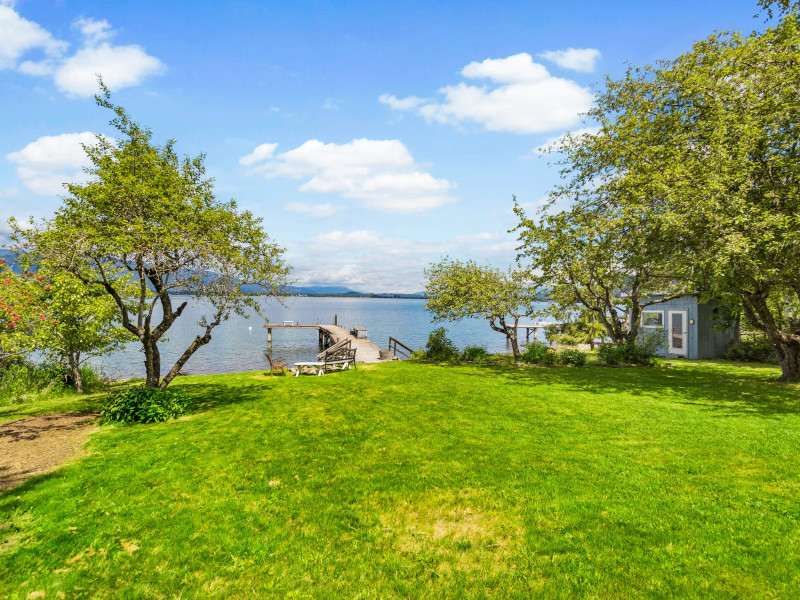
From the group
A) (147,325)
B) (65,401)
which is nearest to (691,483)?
(147,325)

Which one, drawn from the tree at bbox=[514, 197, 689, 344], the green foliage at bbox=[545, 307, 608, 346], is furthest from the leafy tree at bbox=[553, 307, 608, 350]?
the tree at bbox=[514, 197, 689, 344]

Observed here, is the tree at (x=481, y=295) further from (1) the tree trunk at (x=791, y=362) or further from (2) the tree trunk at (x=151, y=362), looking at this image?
(2) the tree trunk at (x=151, y=362)

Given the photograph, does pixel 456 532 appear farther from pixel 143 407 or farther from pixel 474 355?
pixel 474 355

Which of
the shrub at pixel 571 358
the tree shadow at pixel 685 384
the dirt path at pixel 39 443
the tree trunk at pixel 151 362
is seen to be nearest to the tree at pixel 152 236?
the tree trunk at pixel 151 362

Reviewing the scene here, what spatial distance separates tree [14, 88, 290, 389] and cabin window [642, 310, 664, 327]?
26.3 metres

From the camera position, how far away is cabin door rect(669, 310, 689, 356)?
77.5 ft

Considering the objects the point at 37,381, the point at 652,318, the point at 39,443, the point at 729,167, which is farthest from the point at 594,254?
the point at 37,381

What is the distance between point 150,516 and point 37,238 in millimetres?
7740

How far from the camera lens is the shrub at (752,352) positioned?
68.5 ft

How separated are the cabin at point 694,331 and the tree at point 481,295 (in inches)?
395

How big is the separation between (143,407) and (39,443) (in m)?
2.04

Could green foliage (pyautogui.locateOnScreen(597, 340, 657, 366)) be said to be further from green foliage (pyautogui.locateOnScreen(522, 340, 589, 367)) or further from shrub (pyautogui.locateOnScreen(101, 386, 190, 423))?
shrub (pyautogui.locateOnScreen(101, 386, 190, 423))

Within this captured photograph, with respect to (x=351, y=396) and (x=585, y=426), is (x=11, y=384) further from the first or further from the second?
(x=585, y=426)

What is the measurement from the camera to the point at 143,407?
31.5ft
